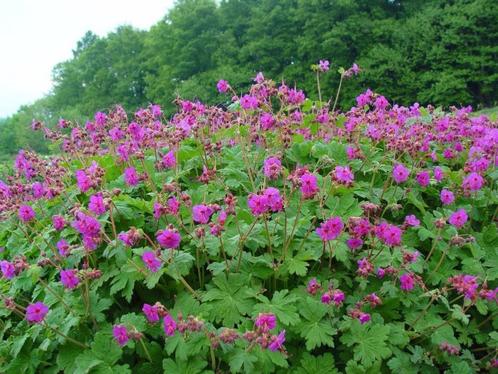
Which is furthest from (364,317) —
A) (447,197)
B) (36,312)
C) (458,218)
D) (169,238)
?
(36,312)

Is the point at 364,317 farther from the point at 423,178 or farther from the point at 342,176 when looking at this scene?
the point at 423,178

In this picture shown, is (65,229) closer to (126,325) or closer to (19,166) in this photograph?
(126,325)

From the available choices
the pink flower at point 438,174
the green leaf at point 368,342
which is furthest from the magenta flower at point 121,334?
the pink flower at point 438,174

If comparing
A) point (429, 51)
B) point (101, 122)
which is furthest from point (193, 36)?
point (101, 122)

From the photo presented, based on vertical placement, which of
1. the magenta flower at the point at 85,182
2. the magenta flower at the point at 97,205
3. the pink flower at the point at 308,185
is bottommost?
the pink flower at the point at 308,185

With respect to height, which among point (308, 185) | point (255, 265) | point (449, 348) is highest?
point (308, 185)

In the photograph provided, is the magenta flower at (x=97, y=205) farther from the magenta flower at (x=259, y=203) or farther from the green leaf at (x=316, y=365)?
the green leaf at (x=316, y=365)

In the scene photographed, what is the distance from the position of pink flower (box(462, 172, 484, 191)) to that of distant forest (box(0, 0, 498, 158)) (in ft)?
82.8

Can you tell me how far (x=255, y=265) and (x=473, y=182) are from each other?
1558 mm

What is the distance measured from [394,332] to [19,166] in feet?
10.2

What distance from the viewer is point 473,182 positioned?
126 inches

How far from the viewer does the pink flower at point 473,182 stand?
319 centimetres

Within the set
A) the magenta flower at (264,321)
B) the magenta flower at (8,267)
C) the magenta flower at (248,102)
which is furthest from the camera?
the magenta flower at (248,102)

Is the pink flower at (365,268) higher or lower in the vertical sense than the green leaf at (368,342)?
higher
